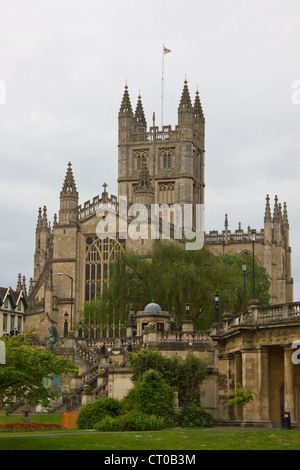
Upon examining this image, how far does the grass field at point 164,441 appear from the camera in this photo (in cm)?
3334

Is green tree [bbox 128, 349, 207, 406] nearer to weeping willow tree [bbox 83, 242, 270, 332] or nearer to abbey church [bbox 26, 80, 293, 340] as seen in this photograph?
weeping willow tree [bbox 83, 242, 270, 332]

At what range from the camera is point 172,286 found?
246 feet

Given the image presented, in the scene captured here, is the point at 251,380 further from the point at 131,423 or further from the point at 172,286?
the point at 172,286

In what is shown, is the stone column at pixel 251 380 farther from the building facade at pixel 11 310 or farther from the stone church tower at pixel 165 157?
the stone church tower at pixel 165 157

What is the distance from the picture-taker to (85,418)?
1836 inches

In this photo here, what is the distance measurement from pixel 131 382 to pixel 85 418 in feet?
19.4

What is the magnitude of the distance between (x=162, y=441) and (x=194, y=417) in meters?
14.2

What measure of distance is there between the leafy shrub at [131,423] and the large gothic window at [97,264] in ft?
177

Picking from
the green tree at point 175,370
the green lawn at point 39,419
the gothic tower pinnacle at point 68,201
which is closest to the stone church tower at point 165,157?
the gothic tower pinnacle at point 68,201

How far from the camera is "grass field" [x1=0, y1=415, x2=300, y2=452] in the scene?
33.3m
